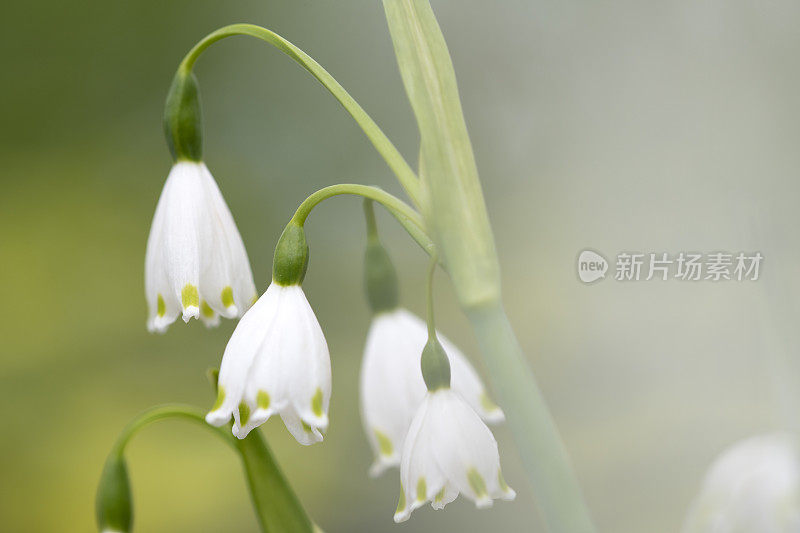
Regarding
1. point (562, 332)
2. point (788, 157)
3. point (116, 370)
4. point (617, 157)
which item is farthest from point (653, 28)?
point (116, 370)

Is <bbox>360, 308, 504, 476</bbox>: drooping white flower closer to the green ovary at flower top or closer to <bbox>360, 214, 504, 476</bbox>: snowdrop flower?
<bbox>360, 214, 504, 476</bbox>: snowdrop flower

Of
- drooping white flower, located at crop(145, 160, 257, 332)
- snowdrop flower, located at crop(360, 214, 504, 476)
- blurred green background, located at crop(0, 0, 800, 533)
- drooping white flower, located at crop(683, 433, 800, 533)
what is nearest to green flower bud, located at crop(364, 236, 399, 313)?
snowdrop flower, located at crop(360, 214, 504, 476)

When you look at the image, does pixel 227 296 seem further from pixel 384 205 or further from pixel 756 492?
pixel 756 492

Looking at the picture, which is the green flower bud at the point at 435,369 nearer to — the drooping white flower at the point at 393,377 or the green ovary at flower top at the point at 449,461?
the green ovary at flower top at the point at 449,461

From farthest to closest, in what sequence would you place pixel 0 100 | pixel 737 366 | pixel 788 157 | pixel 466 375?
pixel 0 100
pixel 737 366
pixel 788 157
pixel 466 375

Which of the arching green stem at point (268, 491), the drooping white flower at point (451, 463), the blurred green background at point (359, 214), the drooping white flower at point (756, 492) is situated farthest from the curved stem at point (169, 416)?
the blurred green background at point (359, 214)

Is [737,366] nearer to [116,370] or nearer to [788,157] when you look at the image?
[788,157]
